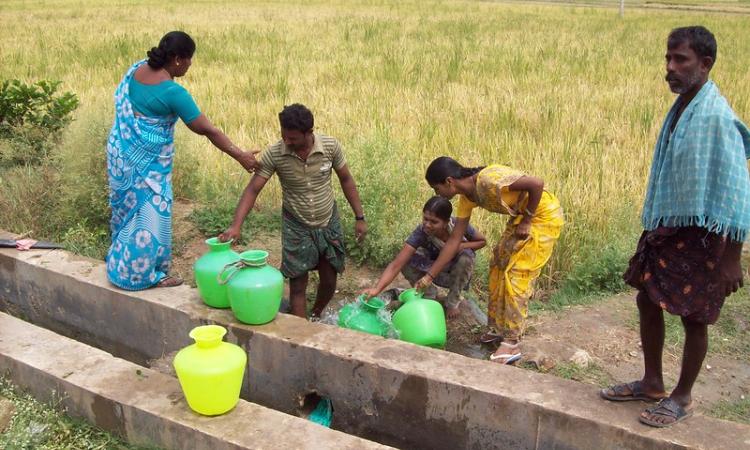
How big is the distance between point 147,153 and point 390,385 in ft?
6.00

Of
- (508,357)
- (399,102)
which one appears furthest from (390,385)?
(399,102)

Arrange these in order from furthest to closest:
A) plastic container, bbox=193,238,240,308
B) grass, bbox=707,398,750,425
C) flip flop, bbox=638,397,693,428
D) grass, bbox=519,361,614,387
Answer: plastic container, bbox=193,238,240,308
grass, bbox=519,361,614,387
grass, bbox=707,398,750,425
flip flop, bbox=638,397,693,428

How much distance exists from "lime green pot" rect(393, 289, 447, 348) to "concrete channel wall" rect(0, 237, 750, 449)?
0.96ft

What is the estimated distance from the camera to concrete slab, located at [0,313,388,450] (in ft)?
9.27

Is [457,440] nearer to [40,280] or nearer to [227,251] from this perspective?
[227,251]

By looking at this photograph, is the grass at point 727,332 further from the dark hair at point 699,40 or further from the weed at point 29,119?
the weed at point 29,119

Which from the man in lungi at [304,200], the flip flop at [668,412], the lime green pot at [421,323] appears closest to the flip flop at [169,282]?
the man in lungi at [304,200]

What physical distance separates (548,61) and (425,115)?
4.79 meters

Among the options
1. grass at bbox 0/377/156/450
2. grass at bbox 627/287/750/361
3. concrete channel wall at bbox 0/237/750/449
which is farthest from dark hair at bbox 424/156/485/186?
grass at bbox 0/377/156/450

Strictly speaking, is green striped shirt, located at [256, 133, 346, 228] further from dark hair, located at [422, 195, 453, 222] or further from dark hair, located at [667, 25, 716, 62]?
dark hair, located at [667, 25, 716, 62]

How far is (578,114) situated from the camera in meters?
7.84

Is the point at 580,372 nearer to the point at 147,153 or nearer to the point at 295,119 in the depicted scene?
the point at 295,119

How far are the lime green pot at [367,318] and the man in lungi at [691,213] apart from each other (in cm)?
132

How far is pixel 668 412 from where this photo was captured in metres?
2.77
